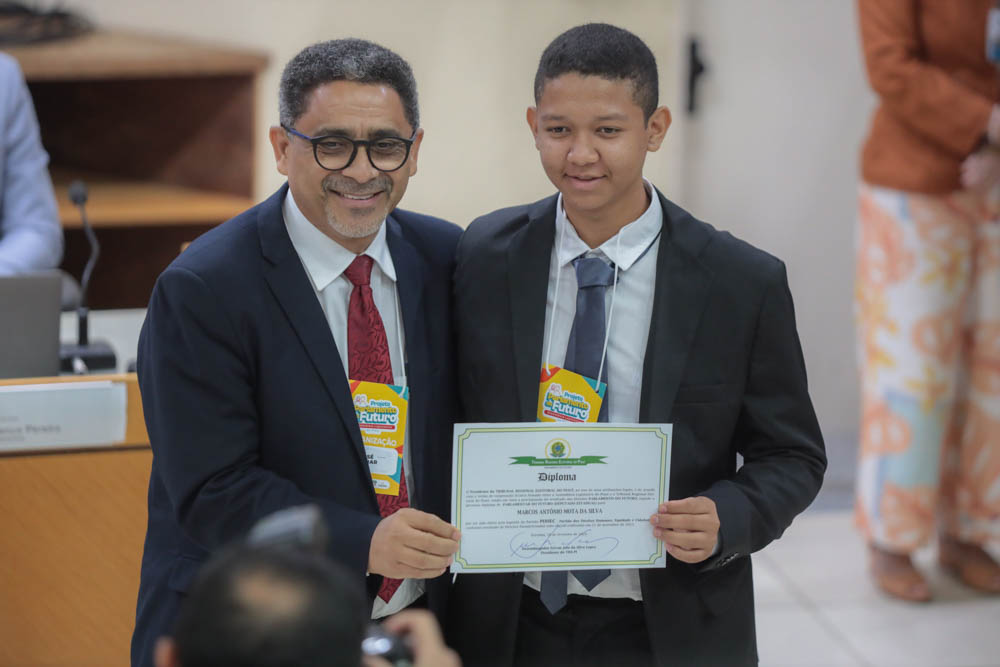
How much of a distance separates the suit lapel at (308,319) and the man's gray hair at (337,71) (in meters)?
0.18

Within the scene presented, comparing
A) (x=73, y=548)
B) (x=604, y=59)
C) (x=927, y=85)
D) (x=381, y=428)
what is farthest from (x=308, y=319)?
(x=927, y=85)

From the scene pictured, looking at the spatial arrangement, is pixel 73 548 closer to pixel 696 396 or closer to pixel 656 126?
pixel 696 396

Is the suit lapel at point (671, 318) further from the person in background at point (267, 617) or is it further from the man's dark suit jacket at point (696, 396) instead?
the person in background at point (267, 617)

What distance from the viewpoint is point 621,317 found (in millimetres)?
1713

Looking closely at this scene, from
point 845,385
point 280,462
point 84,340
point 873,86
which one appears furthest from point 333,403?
point 845,385

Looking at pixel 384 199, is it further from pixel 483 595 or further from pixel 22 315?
pixel 22 315

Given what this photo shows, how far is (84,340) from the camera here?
2539 millimetres

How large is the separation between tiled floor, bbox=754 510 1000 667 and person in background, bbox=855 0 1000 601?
0.30 ft

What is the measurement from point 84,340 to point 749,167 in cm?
277

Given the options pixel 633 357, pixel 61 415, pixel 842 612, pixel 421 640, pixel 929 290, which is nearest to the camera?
pixel 421 640

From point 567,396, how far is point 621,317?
14cm

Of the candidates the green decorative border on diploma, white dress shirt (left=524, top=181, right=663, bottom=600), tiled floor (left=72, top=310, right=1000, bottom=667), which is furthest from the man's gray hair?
tiled floor (left=72, top=310, right=1000, bottom=667)

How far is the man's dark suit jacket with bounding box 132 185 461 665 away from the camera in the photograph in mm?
1542

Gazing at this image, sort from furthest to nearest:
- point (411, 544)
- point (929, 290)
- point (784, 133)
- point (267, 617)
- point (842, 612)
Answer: point (784, 133) < point (842, 612) < point (929, 290) < point (411, 544) < point (267, 617)
